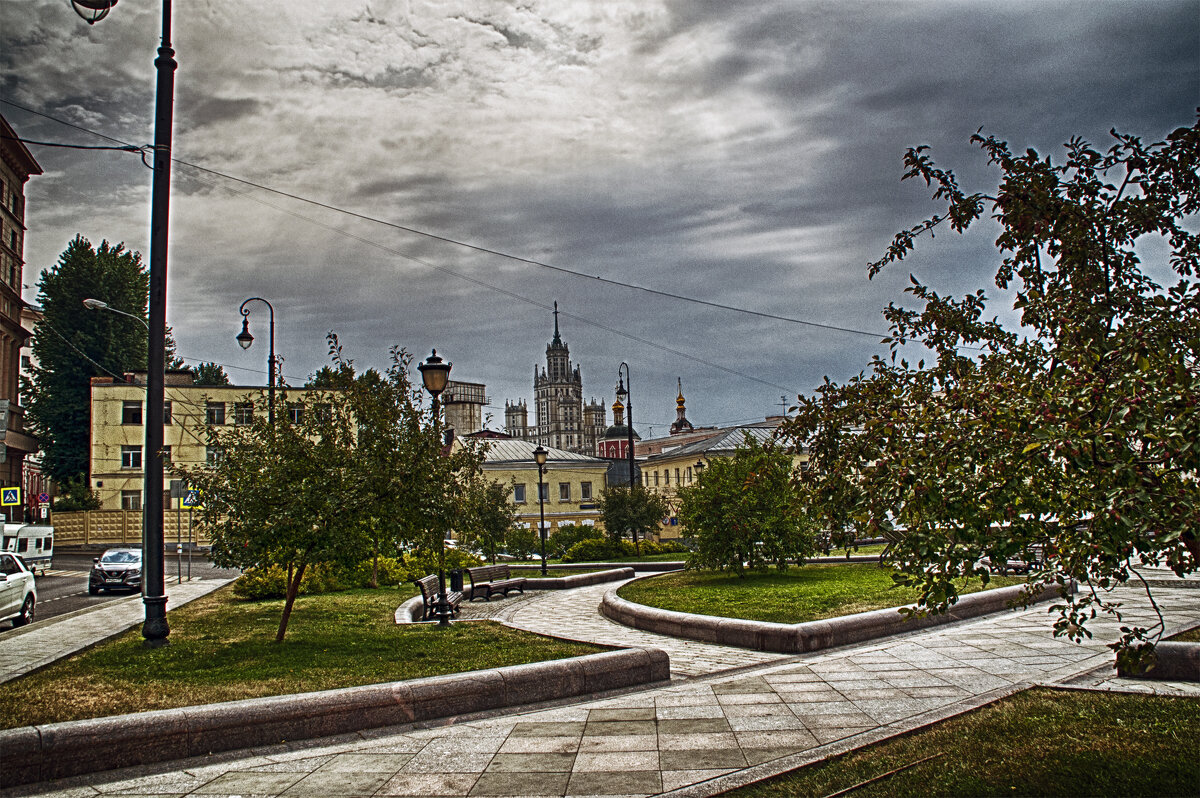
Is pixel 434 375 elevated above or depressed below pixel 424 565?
above

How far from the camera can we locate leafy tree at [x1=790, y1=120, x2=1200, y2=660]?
177 inches

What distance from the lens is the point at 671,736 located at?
23.0 ft

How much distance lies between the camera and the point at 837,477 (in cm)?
599

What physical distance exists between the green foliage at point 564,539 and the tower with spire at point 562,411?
135m

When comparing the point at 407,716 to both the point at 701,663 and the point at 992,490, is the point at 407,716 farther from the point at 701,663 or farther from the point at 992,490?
the point at 992,490

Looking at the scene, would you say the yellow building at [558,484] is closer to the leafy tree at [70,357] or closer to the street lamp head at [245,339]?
the leafy tree at [70,357]

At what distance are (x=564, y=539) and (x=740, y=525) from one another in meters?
20.4

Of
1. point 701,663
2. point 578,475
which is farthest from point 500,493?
point 701,663

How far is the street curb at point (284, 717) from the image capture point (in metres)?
6.05

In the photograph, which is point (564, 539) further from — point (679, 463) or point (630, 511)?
point (679, 463)

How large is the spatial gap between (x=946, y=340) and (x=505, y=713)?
5029mm

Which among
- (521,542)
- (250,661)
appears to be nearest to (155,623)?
(250,661)

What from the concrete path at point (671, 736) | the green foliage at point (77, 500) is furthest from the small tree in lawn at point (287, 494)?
the green foliage at point (77, 500)

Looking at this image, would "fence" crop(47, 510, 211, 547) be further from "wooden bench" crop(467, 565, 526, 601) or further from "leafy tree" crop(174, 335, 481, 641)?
"leafy tree" crop(174, 335, 481, 641)
